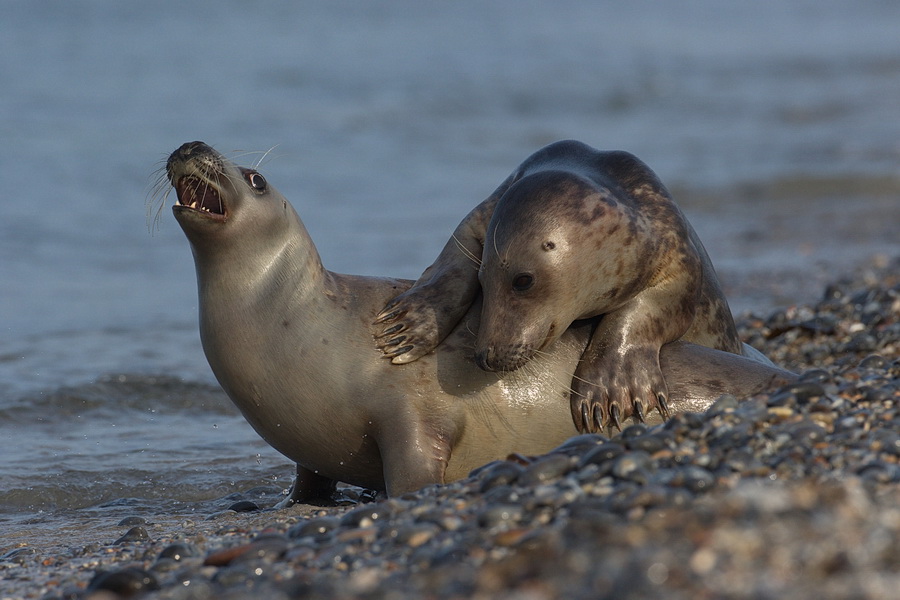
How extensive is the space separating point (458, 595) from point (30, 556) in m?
2.19

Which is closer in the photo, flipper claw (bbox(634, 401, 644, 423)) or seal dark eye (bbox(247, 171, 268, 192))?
flipper claw (bbox(634, 401, 644, 423))

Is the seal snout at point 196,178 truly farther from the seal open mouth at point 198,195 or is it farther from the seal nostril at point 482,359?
the seal nostril at point 482,359

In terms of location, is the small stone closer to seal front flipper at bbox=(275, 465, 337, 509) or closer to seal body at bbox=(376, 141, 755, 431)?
seal front flipper at bbox=(275, 465, 337, 509)

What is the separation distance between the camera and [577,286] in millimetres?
5027

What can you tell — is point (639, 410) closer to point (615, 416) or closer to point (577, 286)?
point (615, 416)

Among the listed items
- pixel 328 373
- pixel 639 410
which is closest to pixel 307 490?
pixel 328 373

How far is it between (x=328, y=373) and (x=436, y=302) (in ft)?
1.85

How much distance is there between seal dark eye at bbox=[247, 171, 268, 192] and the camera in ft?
17.0

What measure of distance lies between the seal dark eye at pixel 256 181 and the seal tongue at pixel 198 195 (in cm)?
17

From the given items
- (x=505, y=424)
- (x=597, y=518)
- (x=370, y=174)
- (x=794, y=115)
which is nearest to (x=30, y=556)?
(x=505, y=424)

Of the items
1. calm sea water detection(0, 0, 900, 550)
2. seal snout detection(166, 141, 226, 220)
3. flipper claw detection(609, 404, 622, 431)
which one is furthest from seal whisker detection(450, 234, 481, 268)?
calm sea water detection(0, 0, 900, 550)

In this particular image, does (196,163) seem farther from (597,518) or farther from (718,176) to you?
(718,176)

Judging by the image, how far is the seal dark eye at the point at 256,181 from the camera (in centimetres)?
517

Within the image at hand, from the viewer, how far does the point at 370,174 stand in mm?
16562
